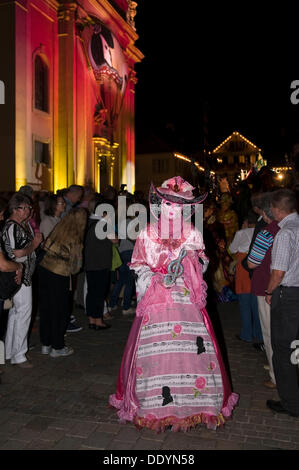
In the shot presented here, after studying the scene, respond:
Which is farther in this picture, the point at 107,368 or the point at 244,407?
the point at 107,368

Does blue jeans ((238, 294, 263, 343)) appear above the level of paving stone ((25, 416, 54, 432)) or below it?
above

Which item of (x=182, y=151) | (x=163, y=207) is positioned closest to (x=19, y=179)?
(x=163, y=207)

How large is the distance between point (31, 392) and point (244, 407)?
2240mm

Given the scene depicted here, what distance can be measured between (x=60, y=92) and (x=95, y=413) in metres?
18.9

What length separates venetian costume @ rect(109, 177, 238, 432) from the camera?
3865mm

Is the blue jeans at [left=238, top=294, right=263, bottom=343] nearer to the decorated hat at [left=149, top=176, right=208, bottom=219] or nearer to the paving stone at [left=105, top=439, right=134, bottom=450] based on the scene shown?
the decorated hat at [left=149, top=176, right=208, bottom=219]

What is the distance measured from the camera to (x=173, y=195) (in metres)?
4.11

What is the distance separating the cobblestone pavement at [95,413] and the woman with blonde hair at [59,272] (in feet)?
1.15

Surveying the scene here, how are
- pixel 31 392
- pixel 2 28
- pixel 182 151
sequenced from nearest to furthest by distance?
pixel 31 392 < pixel 2 28 < pixel 182 151

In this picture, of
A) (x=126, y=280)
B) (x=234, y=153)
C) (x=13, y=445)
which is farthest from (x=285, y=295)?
(x=234, y=153)

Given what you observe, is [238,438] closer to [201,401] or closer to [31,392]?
[201,401]

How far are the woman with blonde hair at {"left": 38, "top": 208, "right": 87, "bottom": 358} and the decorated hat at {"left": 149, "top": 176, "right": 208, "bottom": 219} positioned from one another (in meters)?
1.86

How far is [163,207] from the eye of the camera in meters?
4.14

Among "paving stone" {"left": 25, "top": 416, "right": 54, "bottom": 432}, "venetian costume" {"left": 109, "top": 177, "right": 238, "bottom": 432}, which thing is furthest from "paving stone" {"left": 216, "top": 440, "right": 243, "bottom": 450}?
"paving stone" {"left": 25, "top": 416, "right": 54, "bottom": 432}
